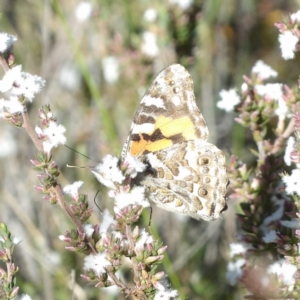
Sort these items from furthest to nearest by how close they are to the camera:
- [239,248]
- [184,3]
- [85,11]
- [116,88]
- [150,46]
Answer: [116,88]
[85,11]
[150,46]
[184,3]
[239,248]

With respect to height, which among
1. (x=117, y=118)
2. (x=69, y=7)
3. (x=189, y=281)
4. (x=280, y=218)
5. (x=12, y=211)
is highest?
(x=69, y=7)

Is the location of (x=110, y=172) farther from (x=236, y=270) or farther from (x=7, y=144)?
(x=7, y=144)

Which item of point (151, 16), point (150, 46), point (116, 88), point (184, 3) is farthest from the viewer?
point (116, 88)

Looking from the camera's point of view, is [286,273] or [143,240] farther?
[286,273]

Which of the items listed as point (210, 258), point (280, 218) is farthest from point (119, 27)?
point (280, 218)

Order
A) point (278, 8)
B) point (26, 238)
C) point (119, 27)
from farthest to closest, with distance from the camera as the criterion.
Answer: point (278, 8) → point (119, 27) → point (26, 238)

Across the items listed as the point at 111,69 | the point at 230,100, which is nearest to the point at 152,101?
the point at 230,100

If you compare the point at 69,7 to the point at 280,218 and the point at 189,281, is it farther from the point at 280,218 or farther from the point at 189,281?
the point at 280,218

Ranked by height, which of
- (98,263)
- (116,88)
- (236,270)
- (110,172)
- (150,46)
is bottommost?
(236,270)
